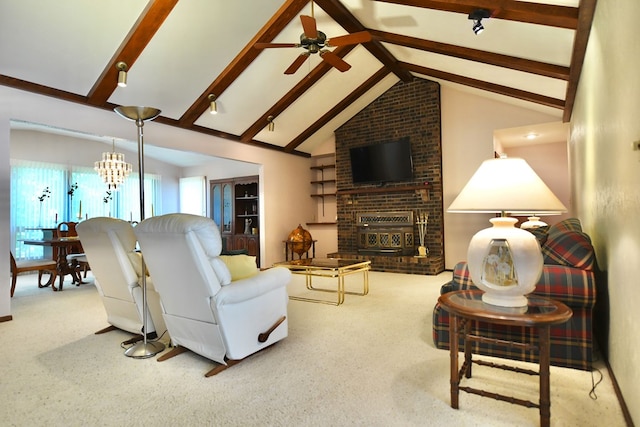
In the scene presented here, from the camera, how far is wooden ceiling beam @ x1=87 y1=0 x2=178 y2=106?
339 centimetres

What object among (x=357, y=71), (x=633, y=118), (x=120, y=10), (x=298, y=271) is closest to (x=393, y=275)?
(x=298, y=271)

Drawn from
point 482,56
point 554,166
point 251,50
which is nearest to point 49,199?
point 251,50

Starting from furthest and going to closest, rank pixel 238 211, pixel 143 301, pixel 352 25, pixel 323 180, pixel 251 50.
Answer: pixel 323 180, pixel 238 211, pixel 352 25, pixel 251 50, pixel 143 301

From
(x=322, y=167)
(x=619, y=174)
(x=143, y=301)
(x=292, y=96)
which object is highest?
(x=292, y=96)

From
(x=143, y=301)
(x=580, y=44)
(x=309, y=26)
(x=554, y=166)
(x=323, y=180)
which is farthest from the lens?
(x=323, y=180)

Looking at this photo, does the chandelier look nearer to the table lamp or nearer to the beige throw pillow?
the beige throw pillow

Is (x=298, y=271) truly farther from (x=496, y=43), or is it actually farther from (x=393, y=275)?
(x=496, y=43)

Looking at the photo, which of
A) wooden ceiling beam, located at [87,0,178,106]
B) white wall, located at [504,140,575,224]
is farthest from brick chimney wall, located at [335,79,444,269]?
wooden ceiling beam, located at [87,0,178,106]

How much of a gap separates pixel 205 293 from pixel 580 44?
351 cm

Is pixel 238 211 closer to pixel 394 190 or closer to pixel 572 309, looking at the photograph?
pixel 394 190

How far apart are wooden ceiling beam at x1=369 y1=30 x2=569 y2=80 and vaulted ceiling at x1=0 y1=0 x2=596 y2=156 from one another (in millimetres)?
13

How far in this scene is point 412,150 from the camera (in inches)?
259

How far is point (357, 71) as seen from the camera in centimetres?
588

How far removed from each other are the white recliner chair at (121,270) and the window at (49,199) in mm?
3604
